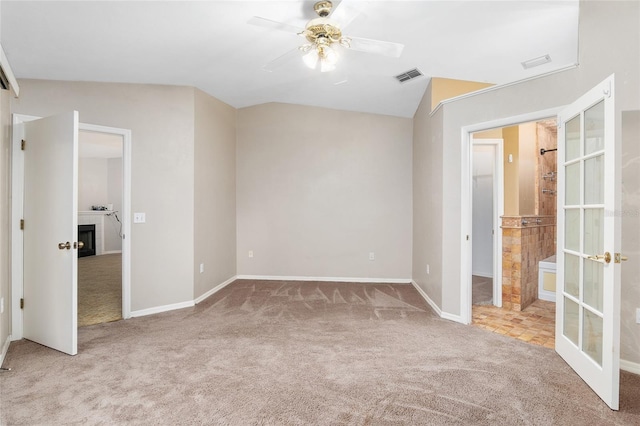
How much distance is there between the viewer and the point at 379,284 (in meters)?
5.05

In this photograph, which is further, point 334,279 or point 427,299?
point 334,279

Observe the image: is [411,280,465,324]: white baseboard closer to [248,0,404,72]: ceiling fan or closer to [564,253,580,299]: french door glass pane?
[564,253,580,299]: french door glass pane

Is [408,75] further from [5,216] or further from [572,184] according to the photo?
[5,216]

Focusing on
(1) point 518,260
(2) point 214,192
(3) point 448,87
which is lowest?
(1) point 518,260

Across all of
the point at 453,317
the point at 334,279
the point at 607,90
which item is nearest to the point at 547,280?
the point at 453,317

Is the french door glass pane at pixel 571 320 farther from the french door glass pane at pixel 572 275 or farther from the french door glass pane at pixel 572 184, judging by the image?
the french door glass pane at pixel 572 184

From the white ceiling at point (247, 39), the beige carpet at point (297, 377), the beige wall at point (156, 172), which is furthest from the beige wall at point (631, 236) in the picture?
the beige wall at point (156, 172)

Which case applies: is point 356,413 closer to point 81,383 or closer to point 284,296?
point 81,383

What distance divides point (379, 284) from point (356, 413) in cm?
326

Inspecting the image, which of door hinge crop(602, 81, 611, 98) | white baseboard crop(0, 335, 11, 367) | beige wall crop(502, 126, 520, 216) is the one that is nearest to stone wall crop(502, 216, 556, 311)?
beige wall crop(502, 126, 520, 216)

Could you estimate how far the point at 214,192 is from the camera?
4.57 meters

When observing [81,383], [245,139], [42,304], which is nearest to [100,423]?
[81,383]

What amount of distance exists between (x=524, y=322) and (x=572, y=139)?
6.48 feet

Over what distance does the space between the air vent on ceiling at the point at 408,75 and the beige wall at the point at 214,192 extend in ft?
8.03
